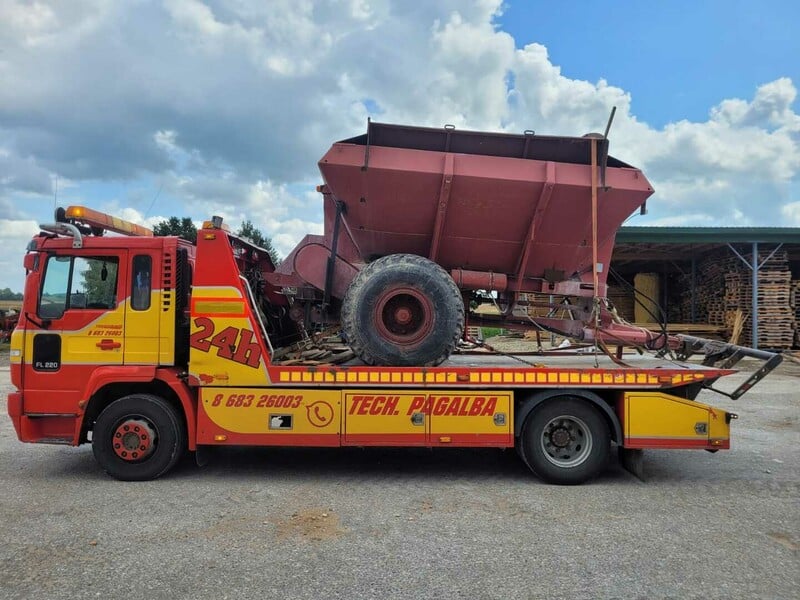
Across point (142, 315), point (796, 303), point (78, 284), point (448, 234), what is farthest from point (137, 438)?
point (796, 303)

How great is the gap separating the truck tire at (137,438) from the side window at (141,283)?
0.94m

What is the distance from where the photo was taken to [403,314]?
18.5ft

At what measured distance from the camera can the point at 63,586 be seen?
3463mm

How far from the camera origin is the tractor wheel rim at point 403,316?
18.2ft

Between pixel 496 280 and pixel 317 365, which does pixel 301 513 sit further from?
pixel 496 280

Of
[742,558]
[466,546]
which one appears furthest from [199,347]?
[742,558]

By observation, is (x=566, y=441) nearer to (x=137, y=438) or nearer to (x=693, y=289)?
(x=137, y=438)

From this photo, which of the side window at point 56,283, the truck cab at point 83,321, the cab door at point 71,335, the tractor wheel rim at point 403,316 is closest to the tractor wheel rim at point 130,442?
the truck cab at point 83,321

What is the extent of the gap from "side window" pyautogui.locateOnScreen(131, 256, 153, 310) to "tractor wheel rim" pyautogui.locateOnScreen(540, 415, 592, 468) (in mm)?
4316

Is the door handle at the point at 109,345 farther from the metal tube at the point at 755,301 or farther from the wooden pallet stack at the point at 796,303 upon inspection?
the wooden pallet stack at the point at 796,303

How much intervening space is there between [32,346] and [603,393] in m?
5.93

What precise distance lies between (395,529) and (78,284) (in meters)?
4.05

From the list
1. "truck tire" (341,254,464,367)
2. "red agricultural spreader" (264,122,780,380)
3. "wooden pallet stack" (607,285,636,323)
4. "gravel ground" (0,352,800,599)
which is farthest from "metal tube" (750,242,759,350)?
"truck tire" (341,254,464,367)

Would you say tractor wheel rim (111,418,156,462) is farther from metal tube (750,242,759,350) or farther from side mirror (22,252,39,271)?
metal tube (750,242,759,350)
